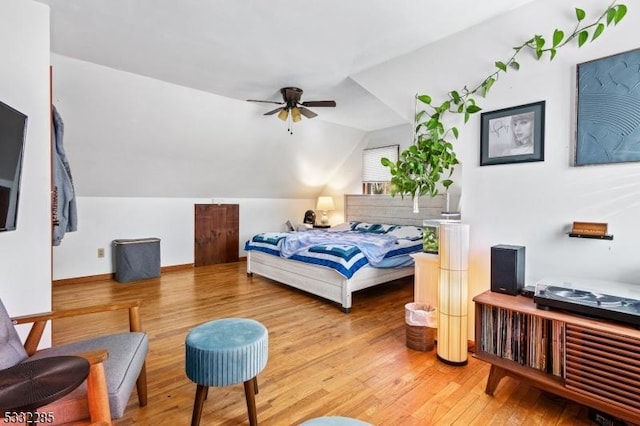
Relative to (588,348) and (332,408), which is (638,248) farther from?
(332,408)

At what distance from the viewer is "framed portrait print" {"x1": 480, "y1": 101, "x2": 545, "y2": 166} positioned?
2.04 meters

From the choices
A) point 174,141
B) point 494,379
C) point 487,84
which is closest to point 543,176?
point 487,84

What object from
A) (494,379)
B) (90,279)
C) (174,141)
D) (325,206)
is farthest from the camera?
(325,206)

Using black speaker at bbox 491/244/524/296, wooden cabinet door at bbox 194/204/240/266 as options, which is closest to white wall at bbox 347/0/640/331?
black speaker at bbox 491/244/524/296

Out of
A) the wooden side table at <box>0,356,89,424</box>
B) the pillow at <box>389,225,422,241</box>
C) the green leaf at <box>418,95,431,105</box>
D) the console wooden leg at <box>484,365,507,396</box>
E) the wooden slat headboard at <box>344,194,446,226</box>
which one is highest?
the green leaf at <box>418,95,431,105</box>

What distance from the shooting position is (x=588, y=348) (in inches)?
60.4

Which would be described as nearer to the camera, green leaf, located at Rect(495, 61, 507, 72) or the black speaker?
the black speaker

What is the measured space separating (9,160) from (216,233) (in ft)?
13.6

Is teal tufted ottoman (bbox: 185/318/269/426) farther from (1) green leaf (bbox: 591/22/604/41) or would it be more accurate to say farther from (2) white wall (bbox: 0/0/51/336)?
(1) green leaf (bbox: 591/22/604/41)

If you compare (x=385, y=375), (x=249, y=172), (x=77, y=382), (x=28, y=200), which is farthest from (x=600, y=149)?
(x=249, y=172)

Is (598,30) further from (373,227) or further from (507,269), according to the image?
(373,227)

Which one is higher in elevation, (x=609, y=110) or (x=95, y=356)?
(x=609, y=110)

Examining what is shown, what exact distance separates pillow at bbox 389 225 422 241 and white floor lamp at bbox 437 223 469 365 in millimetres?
2138

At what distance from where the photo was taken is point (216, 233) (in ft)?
18.7
